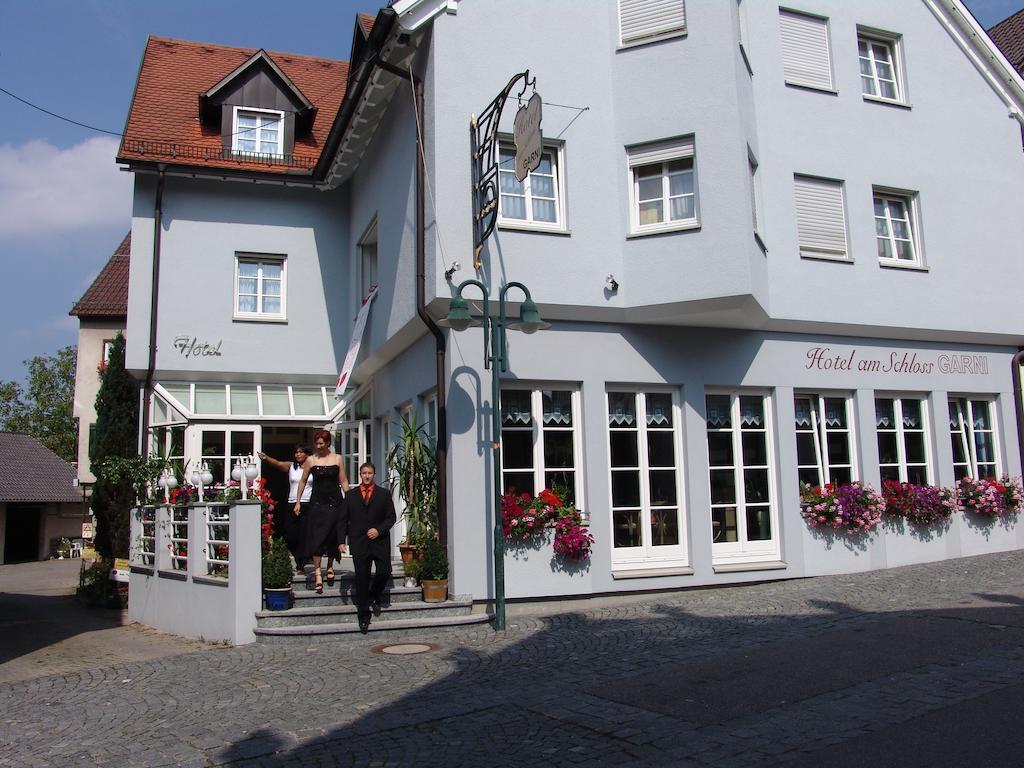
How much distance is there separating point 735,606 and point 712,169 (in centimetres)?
566

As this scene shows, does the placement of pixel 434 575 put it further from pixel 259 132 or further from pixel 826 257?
pixel 259 132

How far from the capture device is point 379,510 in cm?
1012

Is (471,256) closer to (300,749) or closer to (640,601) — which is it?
(640,601)

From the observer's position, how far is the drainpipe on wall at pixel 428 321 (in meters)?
11.0

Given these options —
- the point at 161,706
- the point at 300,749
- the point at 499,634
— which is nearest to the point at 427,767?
the point at 300,749

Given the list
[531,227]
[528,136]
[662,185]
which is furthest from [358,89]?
[662,185]

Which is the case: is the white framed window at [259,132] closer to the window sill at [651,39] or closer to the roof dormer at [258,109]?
the roof dormer at [258,109]

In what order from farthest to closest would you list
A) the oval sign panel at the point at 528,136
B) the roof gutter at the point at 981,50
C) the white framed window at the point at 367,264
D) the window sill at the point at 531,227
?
the white framed window at the point at 367,264 → the roof gutter at the point at 981,50 → the window sill at the point at 531,227 → the oval sign panel at the point at 528,136

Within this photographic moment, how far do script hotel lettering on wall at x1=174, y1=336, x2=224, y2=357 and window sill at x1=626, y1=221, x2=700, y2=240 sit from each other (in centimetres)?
879

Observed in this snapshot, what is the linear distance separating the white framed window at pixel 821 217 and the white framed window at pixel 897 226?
34.2 inches

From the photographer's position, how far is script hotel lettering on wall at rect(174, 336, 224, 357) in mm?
16547

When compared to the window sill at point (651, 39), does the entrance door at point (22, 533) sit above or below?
below

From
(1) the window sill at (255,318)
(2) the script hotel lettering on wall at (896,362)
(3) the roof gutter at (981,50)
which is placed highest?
(3) the roof gutter at (981,50)

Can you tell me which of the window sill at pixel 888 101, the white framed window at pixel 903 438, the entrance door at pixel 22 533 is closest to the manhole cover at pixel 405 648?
the white framed window at pixel 903 438
